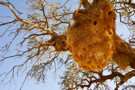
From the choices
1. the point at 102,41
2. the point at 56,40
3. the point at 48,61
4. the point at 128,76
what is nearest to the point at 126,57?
the point at 128,76

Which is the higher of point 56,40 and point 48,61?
point 56,40

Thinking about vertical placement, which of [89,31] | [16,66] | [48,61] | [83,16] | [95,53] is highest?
[83,16]

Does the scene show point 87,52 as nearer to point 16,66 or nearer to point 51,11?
point 16,66

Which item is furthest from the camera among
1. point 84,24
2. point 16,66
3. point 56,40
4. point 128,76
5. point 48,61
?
point 48,61

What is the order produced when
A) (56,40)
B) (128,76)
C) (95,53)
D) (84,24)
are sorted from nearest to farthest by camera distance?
(95,53)
(84,24)
(128,76)
(56,40)

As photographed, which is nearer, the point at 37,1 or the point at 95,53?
the point at 95,53

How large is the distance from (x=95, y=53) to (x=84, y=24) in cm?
96

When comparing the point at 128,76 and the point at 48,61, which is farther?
the point at 48,61

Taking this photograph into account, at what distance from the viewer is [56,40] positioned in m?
5.26

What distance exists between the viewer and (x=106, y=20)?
13.6 feet

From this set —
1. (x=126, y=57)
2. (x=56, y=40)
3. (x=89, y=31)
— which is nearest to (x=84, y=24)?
(x=89, y=31)

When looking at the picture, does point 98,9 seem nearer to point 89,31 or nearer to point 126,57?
point 89,31

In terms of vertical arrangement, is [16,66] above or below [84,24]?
below

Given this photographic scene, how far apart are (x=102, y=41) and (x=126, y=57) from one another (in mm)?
1676
